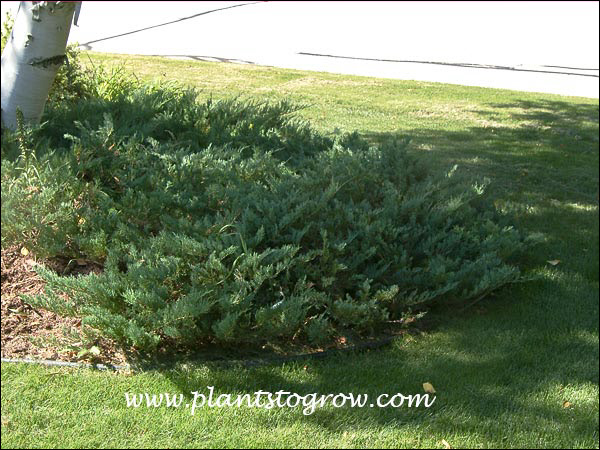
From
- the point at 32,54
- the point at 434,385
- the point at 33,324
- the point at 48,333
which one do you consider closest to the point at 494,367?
the point at 434,385

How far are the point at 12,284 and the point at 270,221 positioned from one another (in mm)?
1477

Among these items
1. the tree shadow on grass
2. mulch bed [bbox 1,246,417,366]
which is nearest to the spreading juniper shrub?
mulch bed [bbox 1,246,417,366]

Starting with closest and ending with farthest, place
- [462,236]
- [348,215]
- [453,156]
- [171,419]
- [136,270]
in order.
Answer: [171,419] < [136,270] < [348,215] < [462,236] < [453,156]

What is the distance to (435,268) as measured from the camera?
429 cm

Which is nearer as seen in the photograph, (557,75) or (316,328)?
(316,328)

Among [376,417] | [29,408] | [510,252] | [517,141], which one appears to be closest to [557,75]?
[517,141]

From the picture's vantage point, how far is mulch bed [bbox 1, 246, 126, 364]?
11.9ft

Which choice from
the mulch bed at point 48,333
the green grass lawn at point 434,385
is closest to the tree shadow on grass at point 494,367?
the green grass lawn at point 434,385

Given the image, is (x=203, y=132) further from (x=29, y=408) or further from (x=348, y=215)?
(x=29, y=408)

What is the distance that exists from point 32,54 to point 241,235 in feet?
4.83

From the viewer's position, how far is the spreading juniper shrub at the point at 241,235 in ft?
12.1

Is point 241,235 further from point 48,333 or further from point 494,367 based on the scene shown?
point 494,367

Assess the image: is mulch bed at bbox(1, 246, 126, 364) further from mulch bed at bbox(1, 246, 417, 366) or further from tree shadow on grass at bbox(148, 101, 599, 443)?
tree shadow on grass at bbox(148, 101, 599, 443)

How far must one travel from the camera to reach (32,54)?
3.93 m
